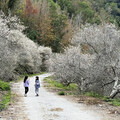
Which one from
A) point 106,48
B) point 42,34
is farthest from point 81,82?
point 42,34

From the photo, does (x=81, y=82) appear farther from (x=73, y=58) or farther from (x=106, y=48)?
(x=106, y=48)

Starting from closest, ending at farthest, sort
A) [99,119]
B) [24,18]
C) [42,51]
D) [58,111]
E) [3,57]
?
1. [99,119]
2. [58,111]
3. [3,57]
4. [42,51]
5. [24,18]

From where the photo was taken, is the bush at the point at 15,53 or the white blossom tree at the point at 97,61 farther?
the bush at the point at 15,53

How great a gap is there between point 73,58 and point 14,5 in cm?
4091

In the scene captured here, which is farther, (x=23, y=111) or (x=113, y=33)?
(x=113, y=33)

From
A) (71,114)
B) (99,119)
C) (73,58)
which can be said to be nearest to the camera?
(99,119)

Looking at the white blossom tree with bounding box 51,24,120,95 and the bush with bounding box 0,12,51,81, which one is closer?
the white blossom tree with bounding box 51,24,120,95

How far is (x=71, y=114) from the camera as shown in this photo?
10.1 m

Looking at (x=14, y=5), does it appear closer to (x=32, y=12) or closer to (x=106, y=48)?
(x=32, y=12)

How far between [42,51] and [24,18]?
1584 cm

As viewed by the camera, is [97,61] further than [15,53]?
No

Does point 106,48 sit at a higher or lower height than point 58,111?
higher

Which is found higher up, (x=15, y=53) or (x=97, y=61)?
(x=15, y=53)

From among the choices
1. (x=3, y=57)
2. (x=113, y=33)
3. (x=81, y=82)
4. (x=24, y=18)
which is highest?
(x=24, y=18)
